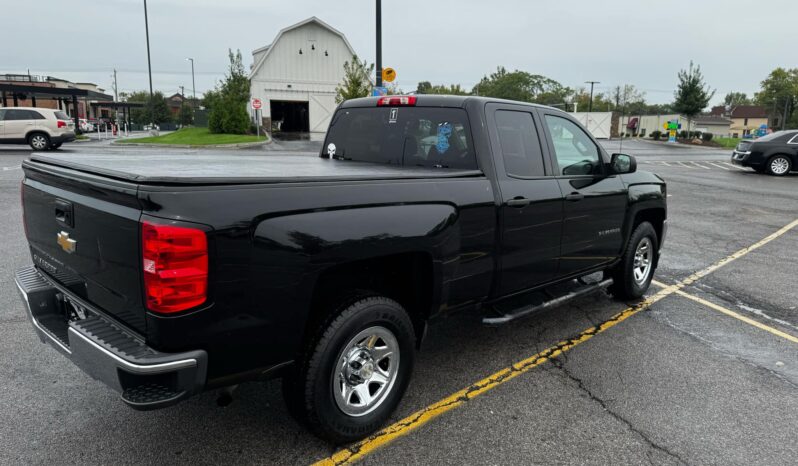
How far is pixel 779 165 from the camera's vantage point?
62.6 ft

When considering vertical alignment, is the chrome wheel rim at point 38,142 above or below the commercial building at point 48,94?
below

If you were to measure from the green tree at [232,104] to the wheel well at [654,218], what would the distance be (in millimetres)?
30330

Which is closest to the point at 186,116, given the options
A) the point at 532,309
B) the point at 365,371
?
the point at 532,309

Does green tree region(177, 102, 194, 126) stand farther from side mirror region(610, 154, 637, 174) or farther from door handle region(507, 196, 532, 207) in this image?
door handle region(507, 196, 532, 207)

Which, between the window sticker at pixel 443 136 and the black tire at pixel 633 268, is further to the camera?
the black tire at pixel 633 268

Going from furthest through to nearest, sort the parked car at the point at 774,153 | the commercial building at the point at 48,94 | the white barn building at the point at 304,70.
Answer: the white barn building at the point at 304,70 < the commercial building at the point at 48,94 < the parked car at the point at 774,153

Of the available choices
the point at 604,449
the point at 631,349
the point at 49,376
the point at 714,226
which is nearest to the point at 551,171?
the point at 631,349

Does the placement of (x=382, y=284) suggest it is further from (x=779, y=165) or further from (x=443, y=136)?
(x=779, y=165)

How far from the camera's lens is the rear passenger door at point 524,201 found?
3645 millimetres

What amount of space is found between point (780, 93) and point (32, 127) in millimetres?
117505

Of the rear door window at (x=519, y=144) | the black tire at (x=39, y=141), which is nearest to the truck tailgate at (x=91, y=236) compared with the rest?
the rear door window at (x=519, y=144)

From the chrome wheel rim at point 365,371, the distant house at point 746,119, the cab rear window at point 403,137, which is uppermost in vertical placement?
the distant house at point 746,119

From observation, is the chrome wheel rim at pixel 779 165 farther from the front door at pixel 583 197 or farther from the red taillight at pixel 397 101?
the red taillight at pixel 397 101

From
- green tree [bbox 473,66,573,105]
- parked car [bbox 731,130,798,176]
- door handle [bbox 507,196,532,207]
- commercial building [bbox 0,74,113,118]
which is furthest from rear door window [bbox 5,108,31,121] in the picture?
green tree [bbox 473,66,573,105]
